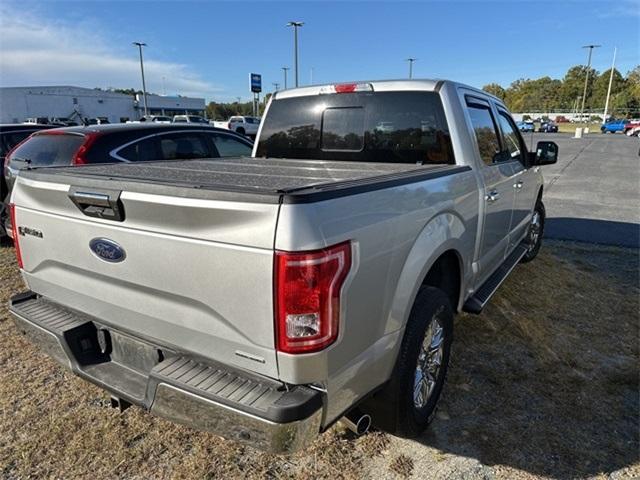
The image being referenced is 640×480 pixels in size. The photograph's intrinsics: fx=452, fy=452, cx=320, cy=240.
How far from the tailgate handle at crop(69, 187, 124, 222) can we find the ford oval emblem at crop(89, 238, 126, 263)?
0.12 m

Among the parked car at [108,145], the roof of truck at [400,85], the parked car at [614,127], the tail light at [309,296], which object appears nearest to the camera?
the tail light at [309,296]

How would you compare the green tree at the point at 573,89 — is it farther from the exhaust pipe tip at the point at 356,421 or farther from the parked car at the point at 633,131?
the exhaust pipe tip at the point at 356,421

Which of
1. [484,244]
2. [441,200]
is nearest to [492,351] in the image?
[484,244]

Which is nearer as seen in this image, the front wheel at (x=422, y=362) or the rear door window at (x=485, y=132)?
the front wheel at (x=422, y=362)

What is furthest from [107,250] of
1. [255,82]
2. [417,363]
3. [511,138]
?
[255,82]

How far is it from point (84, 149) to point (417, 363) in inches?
183

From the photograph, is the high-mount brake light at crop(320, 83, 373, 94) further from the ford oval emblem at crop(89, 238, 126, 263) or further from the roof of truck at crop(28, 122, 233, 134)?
the roof of truck at crop(28, 122, 233, 134)

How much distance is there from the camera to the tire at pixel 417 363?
88.0 inches

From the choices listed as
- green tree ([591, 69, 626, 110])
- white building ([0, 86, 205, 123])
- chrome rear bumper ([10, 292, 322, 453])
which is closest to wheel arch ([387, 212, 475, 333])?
chrome rear bumper ([10, 292, 322, 453])

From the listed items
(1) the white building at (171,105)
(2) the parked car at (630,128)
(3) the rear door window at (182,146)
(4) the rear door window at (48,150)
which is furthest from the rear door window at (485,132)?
(1) the white building at (171,105)

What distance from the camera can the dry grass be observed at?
2.38 metres

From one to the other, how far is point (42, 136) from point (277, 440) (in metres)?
5.68

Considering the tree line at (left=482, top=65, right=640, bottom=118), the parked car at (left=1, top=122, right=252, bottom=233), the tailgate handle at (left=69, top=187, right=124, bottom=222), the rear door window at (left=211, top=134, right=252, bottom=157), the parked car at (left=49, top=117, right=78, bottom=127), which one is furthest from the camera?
the tree line at (left=482, top=65, right=640, bottom=118)

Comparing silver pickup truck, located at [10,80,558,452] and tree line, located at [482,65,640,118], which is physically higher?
tree line, located at [482,65,640,118]
